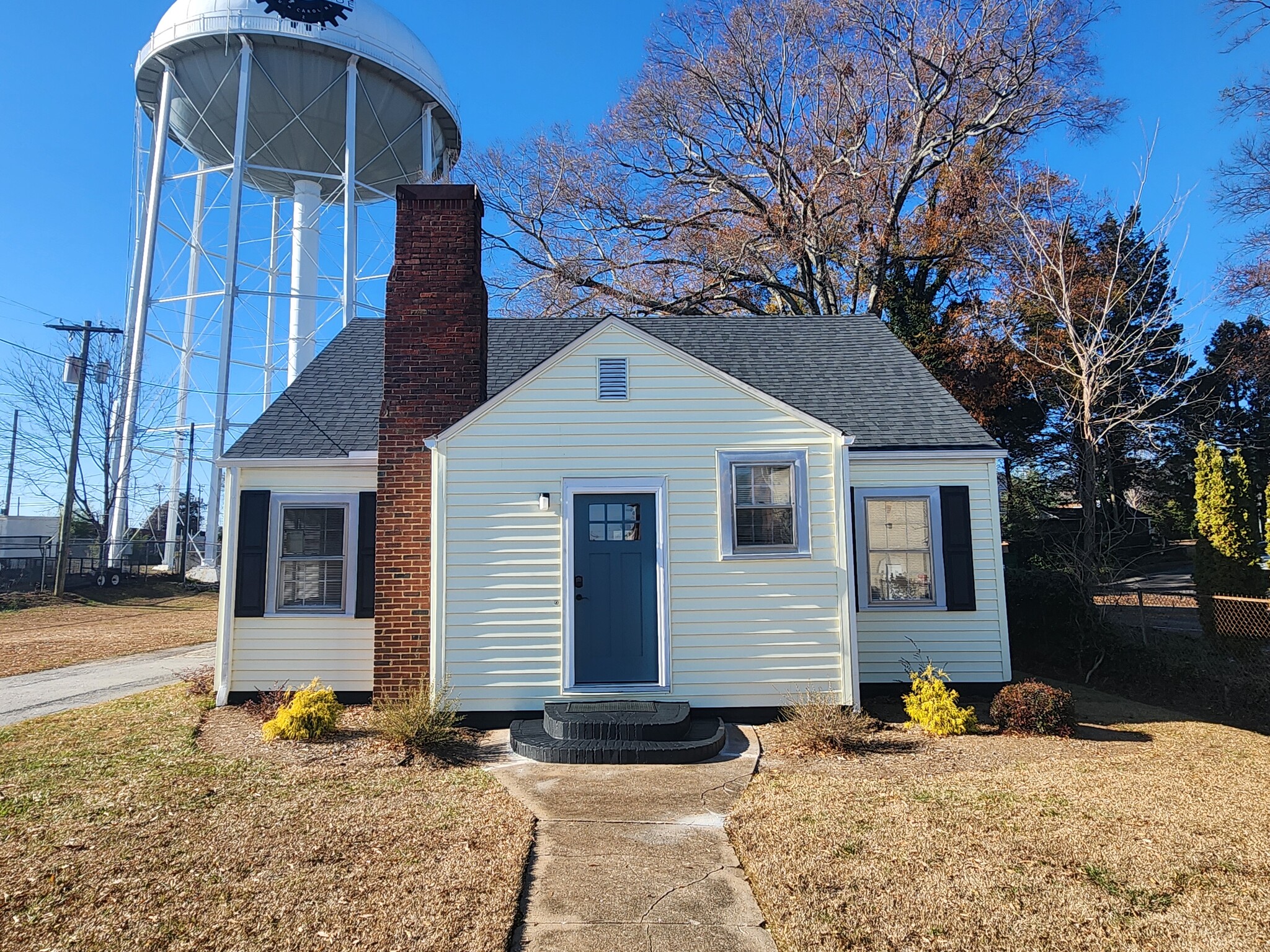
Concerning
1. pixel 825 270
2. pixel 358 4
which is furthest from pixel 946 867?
pixel 358 4

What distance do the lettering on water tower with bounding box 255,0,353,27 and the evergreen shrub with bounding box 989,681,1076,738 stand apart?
2465cm

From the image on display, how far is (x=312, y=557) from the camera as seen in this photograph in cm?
934

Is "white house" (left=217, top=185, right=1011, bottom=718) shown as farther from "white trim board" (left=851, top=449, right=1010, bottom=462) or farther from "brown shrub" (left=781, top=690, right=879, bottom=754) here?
"white trim board" (left=851, top=449, right=1010, bottom=462)

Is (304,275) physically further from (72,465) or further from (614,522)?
(614,522)

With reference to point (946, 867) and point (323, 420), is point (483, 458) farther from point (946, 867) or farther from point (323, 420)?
point (946, 867)

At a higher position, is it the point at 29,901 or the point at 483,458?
the point at 483,458

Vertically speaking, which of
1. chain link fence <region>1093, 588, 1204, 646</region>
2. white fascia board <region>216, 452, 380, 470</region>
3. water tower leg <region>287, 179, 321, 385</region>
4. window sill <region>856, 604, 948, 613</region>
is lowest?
chain link fence <region>1093, 588, 1204, 646</region>

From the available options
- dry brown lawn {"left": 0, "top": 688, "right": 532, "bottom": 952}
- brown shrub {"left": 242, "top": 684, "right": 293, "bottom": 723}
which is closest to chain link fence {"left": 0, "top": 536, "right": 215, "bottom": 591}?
brown shrub {"left": 242, "top": 684, "right": 293, "bottom": 723}

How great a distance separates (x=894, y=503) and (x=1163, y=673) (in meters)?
3.98

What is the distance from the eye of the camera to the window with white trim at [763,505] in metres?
8.12

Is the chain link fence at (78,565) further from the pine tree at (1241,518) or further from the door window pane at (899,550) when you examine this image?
the pine tree at (1241,518)

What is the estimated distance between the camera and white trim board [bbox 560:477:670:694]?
7.94 m

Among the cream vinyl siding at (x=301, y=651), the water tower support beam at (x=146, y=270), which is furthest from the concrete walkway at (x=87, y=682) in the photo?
the water tower support beam at (x=146, y=270)

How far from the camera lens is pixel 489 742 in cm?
741
